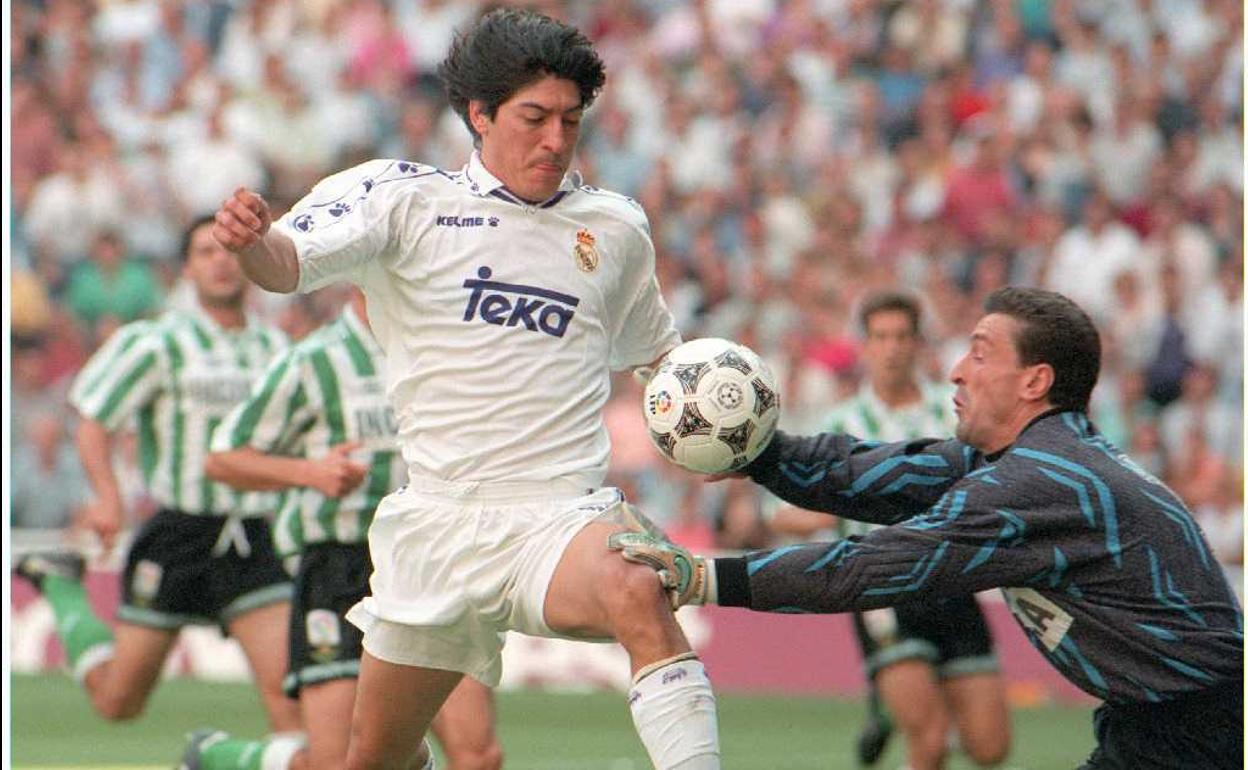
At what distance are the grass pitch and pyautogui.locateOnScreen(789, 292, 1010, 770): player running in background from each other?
1.20 m

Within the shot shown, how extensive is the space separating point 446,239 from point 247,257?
0.67 metres

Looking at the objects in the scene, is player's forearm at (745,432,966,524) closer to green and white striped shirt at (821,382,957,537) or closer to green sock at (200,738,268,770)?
green sock at (200,738,268,770)

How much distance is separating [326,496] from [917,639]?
115 inches

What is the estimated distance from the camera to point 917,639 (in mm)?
9344

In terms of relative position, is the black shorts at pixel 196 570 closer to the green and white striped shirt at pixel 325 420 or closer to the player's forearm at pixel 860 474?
the green and white striped shirt at pixel 325 420

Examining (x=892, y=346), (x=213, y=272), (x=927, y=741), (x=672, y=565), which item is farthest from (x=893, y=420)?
Answer: (x=672, y=565)

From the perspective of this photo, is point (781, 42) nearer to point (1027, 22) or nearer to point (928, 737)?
point (1027, 22)

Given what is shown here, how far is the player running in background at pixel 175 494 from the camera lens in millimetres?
8883

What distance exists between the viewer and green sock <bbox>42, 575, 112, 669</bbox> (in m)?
9.12

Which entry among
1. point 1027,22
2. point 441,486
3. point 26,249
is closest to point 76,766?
point 441,486

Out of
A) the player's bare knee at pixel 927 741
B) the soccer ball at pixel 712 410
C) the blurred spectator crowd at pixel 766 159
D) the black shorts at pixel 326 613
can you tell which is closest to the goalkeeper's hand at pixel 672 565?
the soccer ball at pixel 712 410

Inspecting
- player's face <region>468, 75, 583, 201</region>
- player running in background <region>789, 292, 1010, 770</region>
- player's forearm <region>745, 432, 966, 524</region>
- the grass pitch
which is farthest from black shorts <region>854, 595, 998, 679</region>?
player's face <region>468, 75, 583, 201</region>

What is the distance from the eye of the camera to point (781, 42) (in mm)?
17453

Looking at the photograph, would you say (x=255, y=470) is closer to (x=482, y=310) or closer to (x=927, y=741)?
(x=482, y=310)
